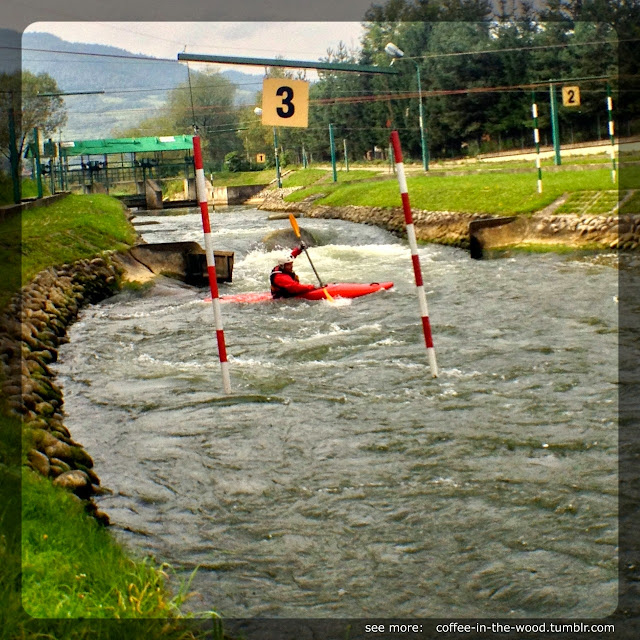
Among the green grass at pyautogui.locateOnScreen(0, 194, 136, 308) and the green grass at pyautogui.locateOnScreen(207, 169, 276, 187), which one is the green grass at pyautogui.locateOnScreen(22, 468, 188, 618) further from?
the green grass at pyautogui.locateOnScreen(207, 169, 276, 187)

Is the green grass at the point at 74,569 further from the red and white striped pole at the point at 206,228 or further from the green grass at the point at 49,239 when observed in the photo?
the green grass at the point at 49,239

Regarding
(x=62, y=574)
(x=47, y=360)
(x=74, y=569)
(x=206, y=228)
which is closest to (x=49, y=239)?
(x=47, y=360)

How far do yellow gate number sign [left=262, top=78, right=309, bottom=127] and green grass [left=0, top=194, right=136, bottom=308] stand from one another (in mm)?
5675

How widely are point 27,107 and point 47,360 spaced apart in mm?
A: 30612

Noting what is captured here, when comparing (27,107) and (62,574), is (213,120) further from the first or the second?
(62,574)

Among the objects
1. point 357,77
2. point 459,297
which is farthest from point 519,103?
point 459,297

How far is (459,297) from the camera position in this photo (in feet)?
49.6

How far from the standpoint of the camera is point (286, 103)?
292 inches

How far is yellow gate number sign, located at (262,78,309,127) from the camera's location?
7.36m

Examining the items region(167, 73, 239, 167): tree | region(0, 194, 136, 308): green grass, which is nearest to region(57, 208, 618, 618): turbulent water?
region(0, 194, 136, 308): green grass

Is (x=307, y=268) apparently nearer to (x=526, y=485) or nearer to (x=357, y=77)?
(x=526, y=485)

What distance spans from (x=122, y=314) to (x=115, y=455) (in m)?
8.65

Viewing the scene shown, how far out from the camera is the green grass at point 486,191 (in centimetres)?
2264

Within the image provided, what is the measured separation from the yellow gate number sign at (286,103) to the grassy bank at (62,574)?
3.17 m
